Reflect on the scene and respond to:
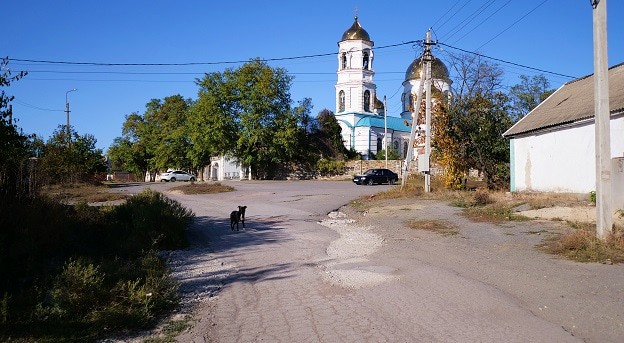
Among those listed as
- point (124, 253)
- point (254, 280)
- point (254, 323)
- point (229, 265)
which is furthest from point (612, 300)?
point (124, 253)

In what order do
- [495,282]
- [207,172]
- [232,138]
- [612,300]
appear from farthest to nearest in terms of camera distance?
[207,172]
[232,138]
[495,282]
[612,300]

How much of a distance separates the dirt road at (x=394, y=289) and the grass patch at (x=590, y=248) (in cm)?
38

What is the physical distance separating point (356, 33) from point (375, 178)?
1035 inches

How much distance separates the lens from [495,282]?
7621 millimetres

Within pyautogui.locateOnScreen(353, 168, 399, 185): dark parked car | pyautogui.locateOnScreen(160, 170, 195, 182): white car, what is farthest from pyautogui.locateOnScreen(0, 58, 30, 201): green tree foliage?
pyautogui.locateOnScreen(160, 170, 195, 182): white car

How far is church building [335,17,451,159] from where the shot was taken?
64.0m

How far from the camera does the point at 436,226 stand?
49.0ft

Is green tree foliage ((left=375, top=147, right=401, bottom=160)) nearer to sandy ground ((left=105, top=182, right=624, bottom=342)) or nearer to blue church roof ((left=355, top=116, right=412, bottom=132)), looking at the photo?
blue church roof ((left=355, top=116, right=412, bottom=132))

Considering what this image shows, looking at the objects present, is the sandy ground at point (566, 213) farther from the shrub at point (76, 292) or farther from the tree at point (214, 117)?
the tree at point (214, 117)

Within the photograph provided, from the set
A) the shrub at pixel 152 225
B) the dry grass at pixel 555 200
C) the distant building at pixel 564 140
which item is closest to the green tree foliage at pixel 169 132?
the distant building at pixel 564 140

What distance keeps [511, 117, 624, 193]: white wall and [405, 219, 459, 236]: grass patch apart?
7.09m

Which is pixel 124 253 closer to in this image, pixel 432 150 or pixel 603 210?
pixel 603 210

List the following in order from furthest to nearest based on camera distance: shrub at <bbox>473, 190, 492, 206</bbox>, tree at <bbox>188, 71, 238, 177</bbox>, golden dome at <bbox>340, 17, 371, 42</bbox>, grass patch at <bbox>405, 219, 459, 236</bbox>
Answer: golden dome at <bbox>340, 17, 371, 42</bbox>, tree at <bbox>188, 71, 238, 177</bbox>, shrub at <bbox>473, 190, 492, 206</bbox>, grass patch at <bbox>405, 219, 459, 236</bbox>

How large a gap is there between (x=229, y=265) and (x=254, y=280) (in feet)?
4.73
